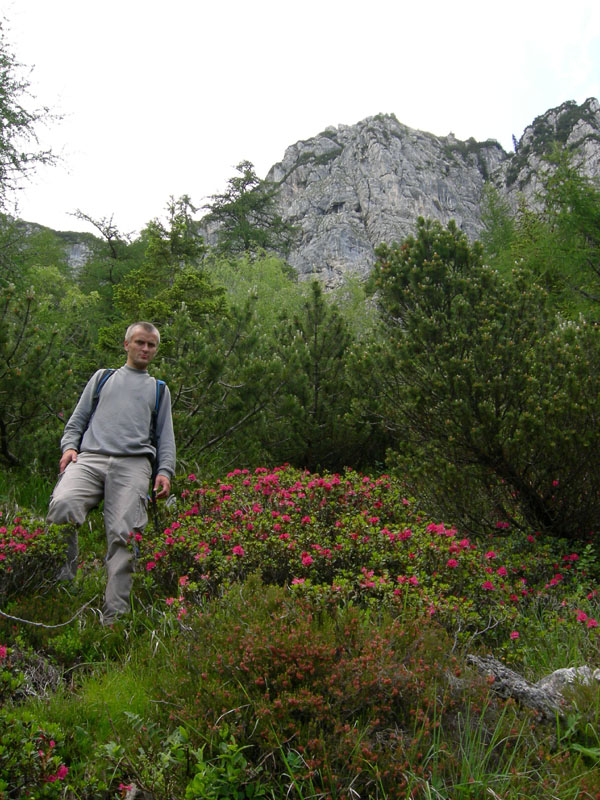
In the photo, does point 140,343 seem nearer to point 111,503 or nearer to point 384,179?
point 111,503

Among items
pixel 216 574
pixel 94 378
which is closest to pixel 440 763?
pixel 216 574

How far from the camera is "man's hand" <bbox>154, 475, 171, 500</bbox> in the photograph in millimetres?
4121

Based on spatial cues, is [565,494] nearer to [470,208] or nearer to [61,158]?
[61,158]

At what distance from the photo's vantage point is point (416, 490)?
19.2 ft

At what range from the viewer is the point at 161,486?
4.14m

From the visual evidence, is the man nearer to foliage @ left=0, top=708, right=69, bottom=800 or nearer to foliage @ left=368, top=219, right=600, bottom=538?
foliage @ left=0, top=708, right=69, bottom=800

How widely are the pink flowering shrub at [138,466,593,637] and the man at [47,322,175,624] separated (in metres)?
0.23

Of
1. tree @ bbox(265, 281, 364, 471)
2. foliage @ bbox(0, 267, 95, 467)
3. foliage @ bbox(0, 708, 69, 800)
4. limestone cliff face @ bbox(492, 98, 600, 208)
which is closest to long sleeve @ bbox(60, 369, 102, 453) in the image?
foliage @ bbox(0, 267, 95, 467)

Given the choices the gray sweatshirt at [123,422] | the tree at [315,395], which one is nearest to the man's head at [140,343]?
the gray sweatshirt at [123,422]

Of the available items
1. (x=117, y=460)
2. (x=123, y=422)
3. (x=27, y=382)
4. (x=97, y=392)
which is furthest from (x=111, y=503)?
(x=27, y=382)

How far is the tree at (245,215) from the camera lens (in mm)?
38031

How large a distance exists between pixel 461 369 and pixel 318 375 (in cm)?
327

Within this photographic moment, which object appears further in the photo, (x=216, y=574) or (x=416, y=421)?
(x=416, y=421)

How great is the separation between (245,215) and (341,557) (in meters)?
38.0
